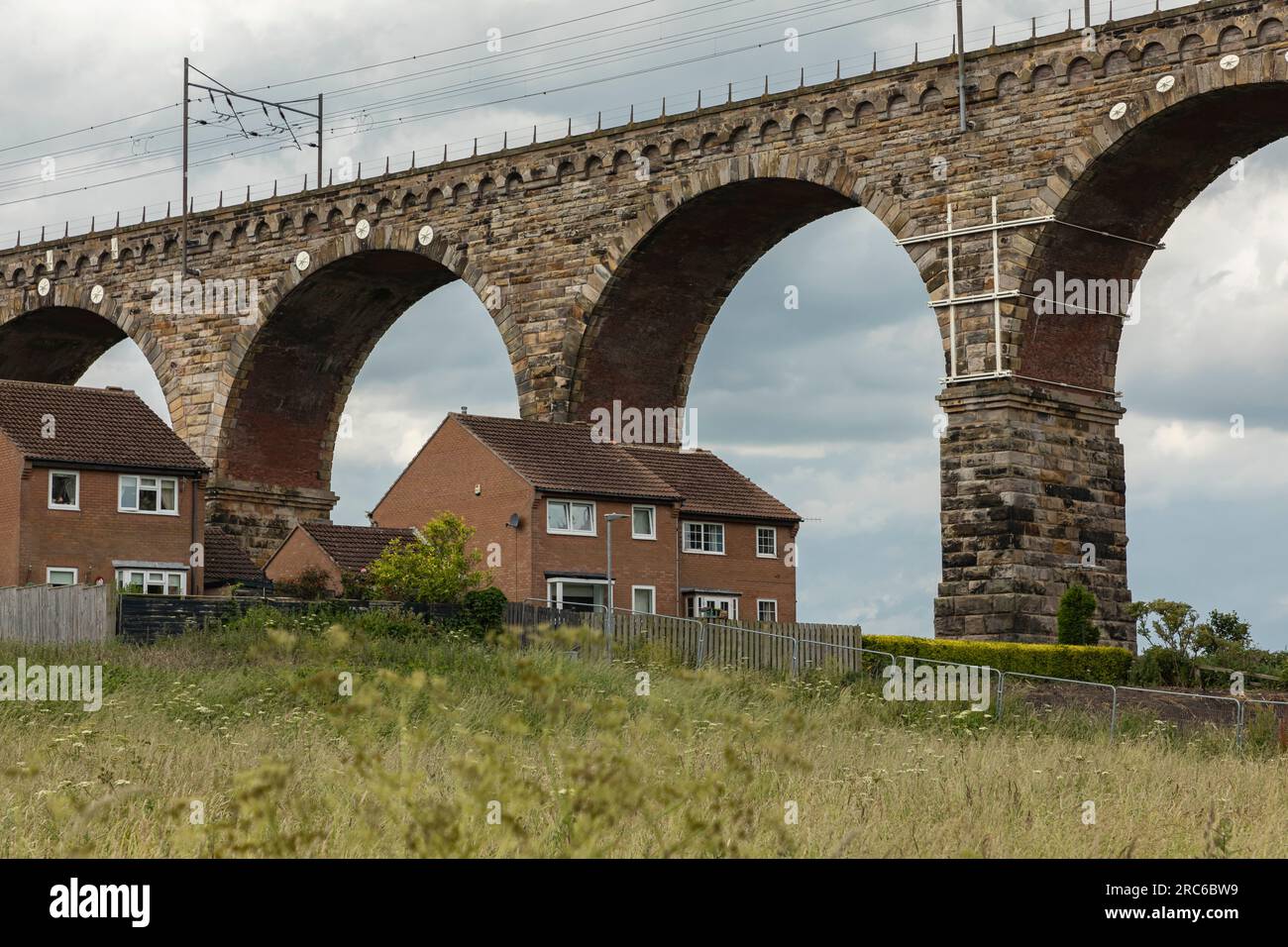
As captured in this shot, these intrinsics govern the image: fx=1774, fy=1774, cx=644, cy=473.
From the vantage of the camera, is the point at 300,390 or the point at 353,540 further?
the point at 300,390

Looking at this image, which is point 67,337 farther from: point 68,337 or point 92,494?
point 92,494

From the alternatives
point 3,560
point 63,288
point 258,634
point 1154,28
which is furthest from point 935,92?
point 63,288

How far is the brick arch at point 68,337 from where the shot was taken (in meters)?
55.6

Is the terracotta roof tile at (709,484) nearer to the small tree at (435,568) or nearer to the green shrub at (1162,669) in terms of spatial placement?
the small tree at (435,568)

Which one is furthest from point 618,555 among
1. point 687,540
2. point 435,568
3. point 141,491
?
point 141,491

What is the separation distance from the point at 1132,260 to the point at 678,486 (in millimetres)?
14500

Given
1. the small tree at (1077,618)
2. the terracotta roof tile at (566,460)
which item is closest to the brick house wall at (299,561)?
the terracotta roof tile at (566,460)

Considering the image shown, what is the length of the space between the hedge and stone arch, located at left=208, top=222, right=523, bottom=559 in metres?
21.1

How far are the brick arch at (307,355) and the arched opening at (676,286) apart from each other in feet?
22.6

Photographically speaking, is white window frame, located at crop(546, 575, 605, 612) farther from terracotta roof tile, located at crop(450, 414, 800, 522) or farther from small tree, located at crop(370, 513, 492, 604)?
terracotta roof tile, located at crop(450, 414, 800, 522)

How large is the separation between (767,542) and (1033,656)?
1632 cm

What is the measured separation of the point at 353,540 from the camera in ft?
152

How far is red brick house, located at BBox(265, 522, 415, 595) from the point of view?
149ft
